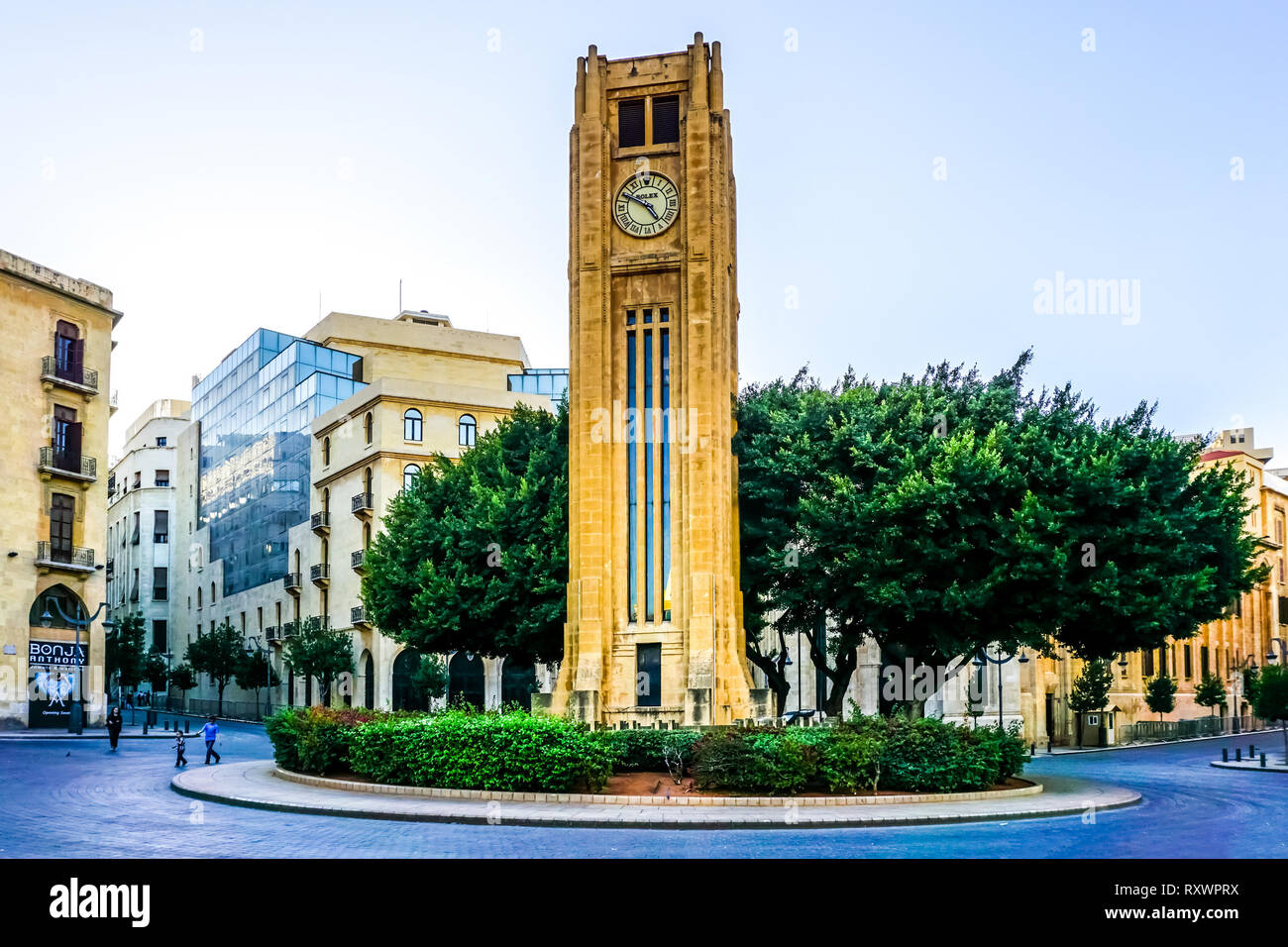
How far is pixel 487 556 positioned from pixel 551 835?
21130mm

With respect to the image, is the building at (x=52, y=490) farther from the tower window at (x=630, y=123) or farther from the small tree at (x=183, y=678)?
the tower window at (x=630, y=123)

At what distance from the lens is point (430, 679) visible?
56719mm

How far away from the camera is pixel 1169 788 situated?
2869 cm

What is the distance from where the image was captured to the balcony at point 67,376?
53656mm

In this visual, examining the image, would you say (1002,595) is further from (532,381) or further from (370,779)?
(532,381)

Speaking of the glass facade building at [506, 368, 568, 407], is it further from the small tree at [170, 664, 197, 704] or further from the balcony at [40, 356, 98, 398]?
the balcony at [40, 356, 98, 398]

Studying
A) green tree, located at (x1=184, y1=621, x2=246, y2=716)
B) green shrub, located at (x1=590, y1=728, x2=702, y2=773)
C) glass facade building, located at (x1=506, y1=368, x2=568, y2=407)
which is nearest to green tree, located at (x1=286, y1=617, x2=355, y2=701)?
green tree, located at (x1=184, y1=621, x2=246, y2=716)

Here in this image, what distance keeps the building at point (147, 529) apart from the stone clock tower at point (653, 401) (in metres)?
66.9

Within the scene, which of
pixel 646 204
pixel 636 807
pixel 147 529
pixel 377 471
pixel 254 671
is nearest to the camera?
pixel 636 807

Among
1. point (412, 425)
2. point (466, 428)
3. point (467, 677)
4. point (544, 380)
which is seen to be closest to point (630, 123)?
point (412, 425)

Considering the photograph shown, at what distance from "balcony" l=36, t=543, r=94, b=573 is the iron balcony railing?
10.3 ft

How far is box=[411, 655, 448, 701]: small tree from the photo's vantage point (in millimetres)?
56656

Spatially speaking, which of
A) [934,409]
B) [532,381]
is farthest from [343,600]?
[934,409]

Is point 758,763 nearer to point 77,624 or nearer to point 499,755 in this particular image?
point 499,755
